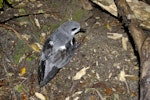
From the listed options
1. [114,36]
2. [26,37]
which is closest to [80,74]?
[114,36]

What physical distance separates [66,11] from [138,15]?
126 cm

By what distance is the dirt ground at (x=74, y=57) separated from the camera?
4.54 metres

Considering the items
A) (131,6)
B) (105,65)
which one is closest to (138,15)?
(131,6)

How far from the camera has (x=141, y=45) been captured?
156 inches

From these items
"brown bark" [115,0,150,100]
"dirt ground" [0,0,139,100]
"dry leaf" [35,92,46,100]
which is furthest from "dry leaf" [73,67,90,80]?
"brown bark" [115,0,150,100]

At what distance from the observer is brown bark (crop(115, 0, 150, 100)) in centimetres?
344

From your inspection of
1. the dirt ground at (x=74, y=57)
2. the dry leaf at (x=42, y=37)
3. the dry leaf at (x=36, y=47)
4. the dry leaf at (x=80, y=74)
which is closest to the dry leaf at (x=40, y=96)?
the dirt ground at (x=74, y=57)

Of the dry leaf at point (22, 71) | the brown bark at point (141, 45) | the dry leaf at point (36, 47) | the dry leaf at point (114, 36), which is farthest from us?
the dry leaf at point (114, 36)

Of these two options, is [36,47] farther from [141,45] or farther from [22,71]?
[141,45]

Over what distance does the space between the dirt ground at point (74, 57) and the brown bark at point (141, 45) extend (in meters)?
0.73

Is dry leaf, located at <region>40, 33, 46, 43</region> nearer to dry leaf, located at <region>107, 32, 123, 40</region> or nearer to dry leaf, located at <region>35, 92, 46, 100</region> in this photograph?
dry leaf, located at <region>35, 92, 46, 100</region>

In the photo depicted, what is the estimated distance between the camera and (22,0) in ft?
18.4

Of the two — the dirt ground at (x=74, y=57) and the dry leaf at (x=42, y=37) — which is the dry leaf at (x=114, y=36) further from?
the dry leaf at (x=42, y=37)

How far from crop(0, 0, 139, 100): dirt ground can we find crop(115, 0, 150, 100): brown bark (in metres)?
0.73
